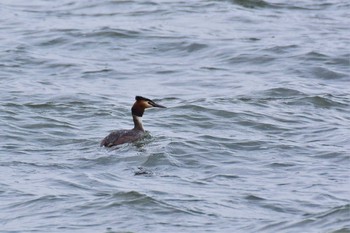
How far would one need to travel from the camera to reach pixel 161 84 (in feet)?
61.6

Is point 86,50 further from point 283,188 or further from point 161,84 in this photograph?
point 283,188

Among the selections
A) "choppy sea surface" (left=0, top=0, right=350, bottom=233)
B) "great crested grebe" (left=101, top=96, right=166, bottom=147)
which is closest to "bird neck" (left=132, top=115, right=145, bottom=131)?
"great crested grebe" (left=101, top=96, right=166, bottom=147)

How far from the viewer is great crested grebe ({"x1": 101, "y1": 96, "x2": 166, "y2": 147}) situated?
1476 cm

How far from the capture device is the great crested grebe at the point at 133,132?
48.4 feet

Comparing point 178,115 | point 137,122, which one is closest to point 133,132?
point 137,122

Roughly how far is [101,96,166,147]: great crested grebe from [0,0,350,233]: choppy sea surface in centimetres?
13

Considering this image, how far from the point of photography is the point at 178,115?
1700cm

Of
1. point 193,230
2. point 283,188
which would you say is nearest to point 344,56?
point 283,188

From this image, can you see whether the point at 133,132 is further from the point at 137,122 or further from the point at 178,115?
the point at 178,115

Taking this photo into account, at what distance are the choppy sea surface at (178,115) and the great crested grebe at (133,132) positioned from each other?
135mm

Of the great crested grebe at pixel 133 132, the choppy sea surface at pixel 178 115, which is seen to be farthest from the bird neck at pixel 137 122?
the choppy sea surface at pixel 178 115

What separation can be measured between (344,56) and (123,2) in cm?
613

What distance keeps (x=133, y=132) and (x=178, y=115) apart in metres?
1.78

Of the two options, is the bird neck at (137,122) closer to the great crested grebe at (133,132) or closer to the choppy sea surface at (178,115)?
the great crested grebe at (133,132)
